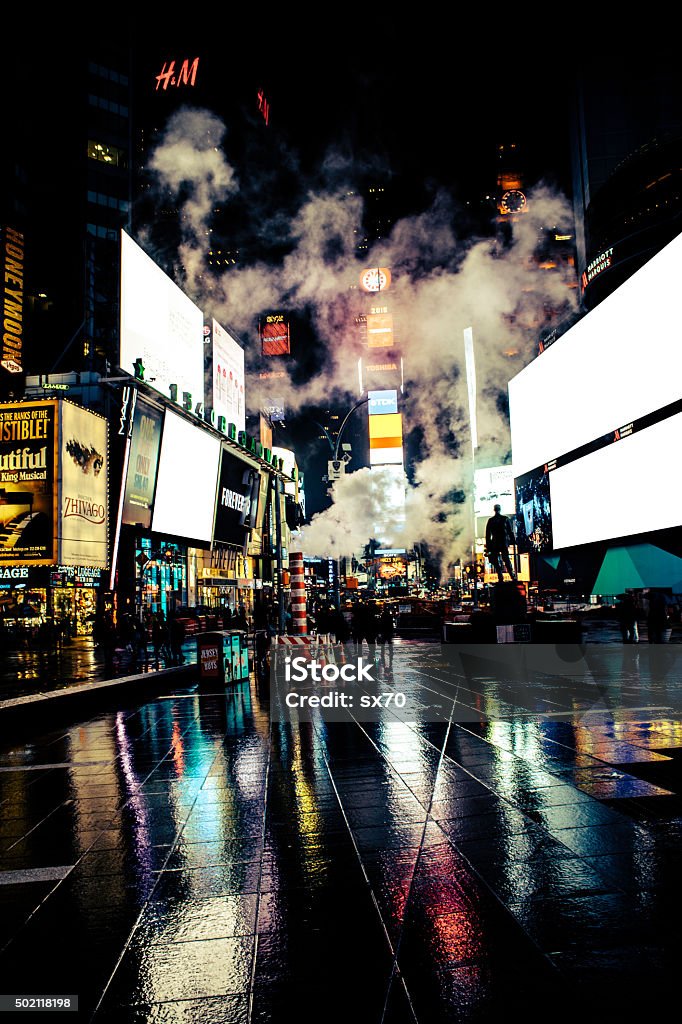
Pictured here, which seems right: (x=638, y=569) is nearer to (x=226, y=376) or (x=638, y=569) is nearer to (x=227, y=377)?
(x=226, y=376)

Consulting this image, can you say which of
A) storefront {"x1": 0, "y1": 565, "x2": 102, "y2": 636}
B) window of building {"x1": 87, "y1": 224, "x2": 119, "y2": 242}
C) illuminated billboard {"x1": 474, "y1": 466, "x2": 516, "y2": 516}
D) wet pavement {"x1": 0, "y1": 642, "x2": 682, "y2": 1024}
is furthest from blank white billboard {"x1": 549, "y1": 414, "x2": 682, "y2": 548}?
window of building {"x1": 87, "y1": 224, "x2": 119, "y2": 242}

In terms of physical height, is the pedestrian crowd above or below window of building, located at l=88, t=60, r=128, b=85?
below

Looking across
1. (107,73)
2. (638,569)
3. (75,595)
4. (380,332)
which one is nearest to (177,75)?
(107,73)

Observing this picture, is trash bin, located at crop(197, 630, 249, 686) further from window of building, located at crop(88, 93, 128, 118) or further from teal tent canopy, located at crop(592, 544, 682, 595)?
window of building, located at crop(88, 93, 128, 118)

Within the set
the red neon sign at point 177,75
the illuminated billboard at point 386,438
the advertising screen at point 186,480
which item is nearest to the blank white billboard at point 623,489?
the advertising screen at point 186,480

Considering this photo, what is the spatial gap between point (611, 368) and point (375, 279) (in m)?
83.1

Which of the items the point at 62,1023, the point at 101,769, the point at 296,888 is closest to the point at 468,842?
the point at 296,888

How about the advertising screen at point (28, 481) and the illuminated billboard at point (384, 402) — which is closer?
the advertising screen at point (28, 481)

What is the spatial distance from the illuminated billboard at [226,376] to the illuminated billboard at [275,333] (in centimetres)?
8055

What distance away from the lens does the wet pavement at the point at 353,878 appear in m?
3.66

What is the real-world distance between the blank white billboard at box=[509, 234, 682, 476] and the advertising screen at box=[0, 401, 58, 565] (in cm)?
3130

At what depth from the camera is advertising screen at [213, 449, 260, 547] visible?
63312 millimetres

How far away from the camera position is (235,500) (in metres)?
67.2

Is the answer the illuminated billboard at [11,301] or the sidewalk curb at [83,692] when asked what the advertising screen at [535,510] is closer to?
the illuminated billboard at [11,301]
